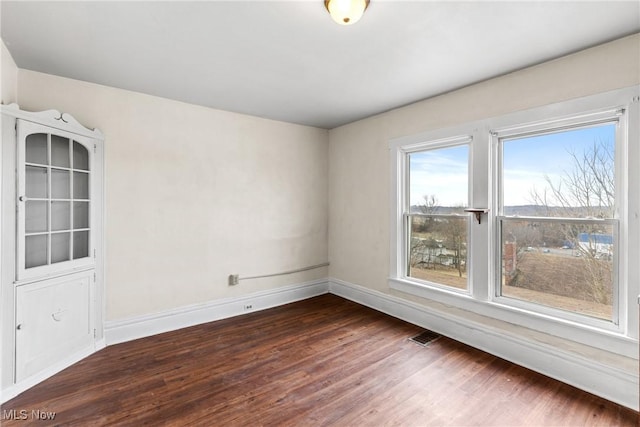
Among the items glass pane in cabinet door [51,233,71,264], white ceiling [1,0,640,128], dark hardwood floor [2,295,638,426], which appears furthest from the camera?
glass pane in cabinet door [51,233,71,264]

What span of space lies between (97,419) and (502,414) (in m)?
2.67

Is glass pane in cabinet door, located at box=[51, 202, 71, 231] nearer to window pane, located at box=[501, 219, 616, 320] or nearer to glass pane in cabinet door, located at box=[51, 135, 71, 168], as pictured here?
glass pane in cabinet door, located at box=[51, 135, 71, 168]

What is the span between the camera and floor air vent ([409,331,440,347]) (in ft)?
9.64

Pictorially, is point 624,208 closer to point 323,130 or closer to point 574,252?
point 574,252

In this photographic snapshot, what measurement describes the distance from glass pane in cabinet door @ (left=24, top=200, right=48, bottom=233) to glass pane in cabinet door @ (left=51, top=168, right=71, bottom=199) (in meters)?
0.12

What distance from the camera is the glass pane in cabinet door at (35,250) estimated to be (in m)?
2.25

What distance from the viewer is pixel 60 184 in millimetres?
2508

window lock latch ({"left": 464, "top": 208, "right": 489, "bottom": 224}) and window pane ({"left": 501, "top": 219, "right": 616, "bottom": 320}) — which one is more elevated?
window lock latch ({"left": 464, "top": 208, "right": 489, "bottom": 224})

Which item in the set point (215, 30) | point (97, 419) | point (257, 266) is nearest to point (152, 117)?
point (215, 30)

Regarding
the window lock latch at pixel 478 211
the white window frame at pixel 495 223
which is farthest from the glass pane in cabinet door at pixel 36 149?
the window lock latch at pixel 478 211

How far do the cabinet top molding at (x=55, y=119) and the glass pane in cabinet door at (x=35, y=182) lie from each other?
38cm

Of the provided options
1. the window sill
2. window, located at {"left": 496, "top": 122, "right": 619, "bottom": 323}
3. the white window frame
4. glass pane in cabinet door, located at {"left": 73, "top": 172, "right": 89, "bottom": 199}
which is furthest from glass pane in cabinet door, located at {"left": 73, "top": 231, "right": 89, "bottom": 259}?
window, located at {"left": 496, "top": 122, "right": 619, "bottom": 323}

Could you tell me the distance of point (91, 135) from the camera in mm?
2697

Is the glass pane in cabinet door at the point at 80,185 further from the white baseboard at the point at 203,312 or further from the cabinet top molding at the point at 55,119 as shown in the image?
the white baseboard at the point at 203,312
